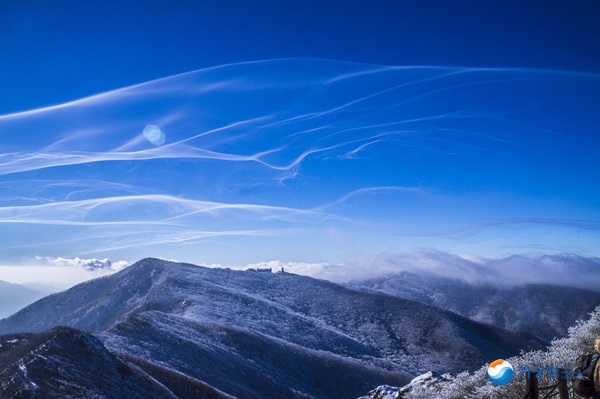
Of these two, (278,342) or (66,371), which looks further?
(278,342)

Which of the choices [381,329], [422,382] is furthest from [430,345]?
[422,382]

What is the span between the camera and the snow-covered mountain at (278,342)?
306 feet

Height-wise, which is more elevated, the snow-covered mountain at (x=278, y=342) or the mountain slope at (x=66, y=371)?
the mountain slope at (x=66, y=371)

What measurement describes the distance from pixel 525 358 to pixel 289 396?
75789 millimetres

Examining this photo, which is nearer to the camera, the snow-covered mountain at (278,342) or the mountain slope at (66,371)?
the mountain slope at (66,371)

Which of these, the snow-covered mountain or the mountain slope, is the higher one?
the mountain slope

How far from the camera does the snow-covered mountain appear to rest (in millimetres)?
93312

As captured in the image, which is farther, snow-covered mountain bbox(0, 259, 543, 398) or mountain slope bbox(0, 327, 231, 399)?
snow-covered mountain bbox(0, 259, 543, 398)

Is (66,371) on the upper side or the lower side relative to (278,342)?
upper

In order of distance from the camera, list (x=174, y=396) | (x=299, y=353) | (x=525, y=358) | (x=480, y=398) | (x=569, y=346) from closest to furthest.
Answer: (x=480, y=398)
(x=525, y=358)
(x=569, y=346)
(x=174, y=396)
(x=299, y=353)

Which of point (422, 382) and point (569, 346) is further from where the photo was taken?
point (422, 382)

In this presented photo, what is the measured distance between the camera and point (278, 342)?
128125mm

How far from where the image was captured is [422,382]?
5138 centimetres

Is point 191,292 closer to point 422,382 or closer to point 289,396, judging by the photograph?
point 289,396
